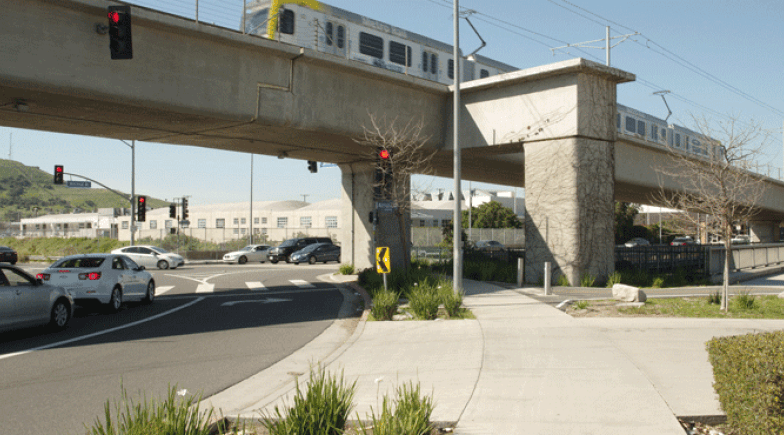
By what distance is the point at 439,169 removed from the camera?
3086 centimetres

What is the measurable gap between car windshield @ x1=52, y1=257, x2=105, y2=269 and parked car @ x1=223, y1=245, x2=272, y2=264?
97.0 feet

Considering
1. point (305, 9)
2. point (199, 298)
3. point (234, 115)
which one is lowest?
point (199, 298)

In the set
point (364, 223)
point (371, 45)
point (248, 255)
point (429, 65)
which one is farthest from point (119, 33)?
point (248, 255)

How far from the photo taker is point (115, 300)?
15773mm

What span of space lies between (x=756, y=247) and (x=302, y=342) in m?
28.7

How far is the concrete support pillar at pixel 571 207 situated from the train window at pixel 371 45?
671cm

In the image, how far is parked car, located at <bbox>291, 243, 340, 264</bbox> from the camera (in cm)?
4244

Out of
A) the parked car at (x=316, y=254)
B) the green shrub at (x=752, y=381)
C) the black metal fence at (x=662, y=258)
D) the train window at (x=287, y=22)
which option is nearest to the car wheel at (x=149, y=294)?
the train window at (x=287, y=22)

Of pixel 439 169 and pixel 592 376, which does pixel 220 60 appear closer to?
pixel 592 376

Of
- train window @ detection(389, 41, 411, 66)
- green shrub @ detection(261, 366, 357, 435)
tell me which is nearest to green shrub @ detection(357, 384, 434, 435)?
green shrub @ detection(261, 366, 357, 435)

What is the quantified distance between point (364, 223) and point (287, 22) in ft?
31.9

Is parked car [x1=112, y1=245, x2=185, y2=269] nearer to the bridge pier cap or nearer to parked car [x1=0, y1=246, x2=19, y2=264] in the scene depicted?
parked car [x1=0, y1=246, x2=19, y2=264]

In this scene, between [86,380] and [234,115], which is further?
[234,115]

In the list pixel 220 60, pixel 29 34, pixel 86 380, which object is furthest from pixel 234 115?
pixel 86 380
